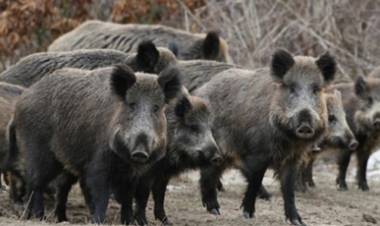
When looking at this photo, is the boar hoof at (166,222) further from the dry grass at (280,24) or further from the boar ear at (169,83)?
the dry grass at (280,24)

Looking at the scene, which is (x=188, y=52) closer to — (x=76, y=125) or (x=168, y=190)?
(x=168, y=190)

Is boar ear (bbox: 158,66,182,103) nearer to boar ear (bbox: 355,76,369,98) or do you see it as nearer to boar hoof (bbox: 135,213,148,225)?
boar hoof (bbox: 135,213,148,225)

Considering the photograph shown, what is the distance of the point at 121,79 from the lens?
29.5ft

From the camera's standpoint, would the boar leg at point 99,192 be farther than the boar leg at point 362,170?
No

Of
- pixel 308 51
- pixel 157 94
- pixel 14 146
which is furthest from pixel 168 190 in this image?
pixel 308 51

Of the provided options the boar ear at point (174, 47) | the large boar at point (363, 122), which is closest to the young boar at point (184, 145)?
the boar ear at point (174, 47)

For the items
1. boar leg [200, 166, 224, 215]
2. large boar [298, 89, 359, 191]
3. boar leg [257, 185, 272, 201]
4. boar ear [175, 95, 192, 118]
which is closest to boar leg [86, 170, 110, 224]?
boar ear [175, 95, 192, 118]

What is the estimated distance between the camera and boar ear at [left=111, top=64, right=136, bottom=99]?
29.4 ft

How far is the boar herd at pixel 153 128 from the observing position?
9.01 metres

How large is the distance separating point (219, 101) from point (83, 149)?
2254 millimetres

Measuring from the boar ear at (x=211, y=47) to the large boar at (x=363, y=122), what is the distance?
1.94 metres

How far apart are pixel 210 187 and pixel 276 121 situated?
4.34 feet

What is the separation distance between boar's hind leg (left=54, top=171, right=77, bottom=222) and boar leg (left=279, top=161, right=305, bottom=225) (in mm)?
2007

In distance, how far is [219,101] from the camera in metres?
11.2
